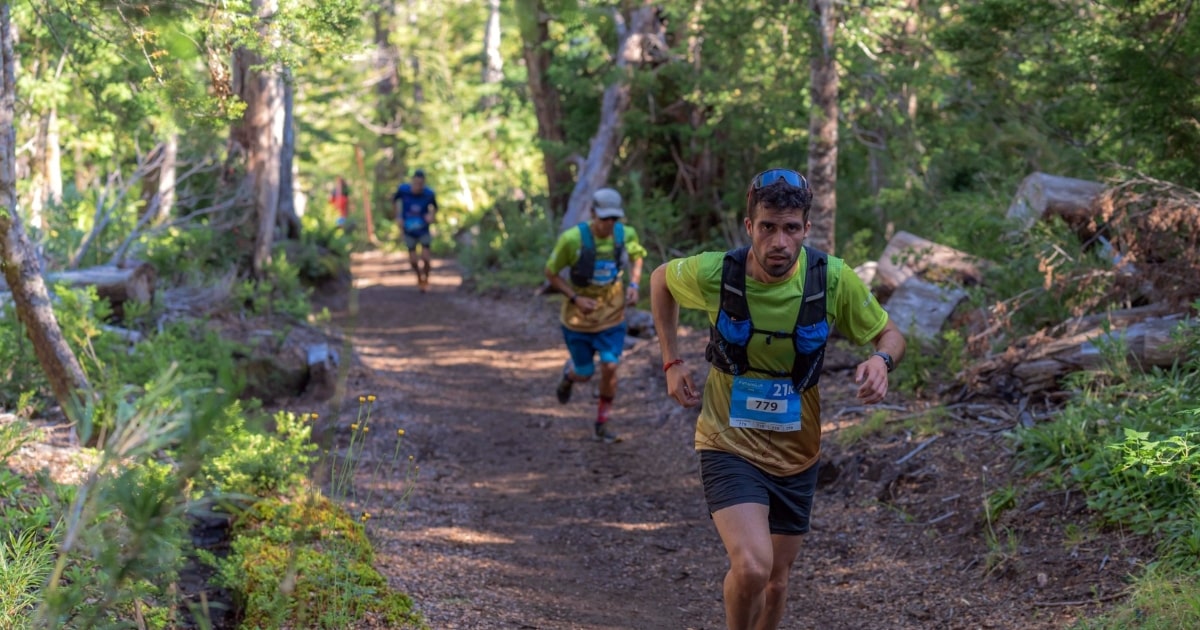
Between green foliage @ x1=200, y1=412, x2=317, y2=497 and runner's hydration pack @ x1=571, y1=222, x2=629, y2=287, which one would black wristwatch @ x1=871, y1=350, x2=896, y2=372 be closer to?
green foliage @ x1=200, y1=412, x2=317, y2=497

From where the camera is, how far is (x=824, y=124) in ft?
35.8

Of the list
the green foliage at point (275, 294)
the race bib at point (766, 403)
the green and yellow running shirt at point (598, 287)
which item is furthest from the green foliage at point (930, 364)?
the green foliage at point (275, 294)

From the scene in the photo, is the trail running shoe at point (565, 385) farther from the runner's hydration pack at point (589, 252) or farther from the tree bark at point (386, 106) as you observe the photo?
the tree bark at point (386, 106)

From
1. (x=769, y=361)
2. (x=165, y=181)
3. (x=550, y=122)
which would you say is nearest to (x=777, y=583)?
(x=769, y=361)

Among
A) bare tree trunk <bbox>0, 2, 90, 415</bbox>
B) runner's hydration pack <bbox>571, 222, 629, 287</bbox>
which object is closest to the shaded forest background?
bare tree trunk <bbox>0, 2, 90, 415</bbox>

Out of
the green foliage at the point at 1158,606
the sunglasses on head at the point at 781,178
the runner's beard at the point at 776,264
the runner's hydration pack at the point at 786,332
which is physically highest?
the sunglasses on head at the point at 781,178

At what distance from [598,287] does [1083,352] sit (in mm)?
3861

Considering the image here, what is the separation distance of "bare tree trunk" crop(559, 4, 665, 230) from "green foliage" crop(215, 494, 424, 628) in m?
11.6

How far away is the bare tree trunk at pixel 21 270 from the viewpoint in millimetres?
6531

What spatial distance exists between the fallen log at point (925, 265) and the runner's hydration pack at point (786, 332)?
562 centimetres

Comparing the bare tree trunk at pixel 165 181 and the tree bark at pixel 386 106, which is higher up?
the tree bark at pixel 386 106

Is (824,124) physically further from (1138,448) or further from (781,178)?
(781,178)

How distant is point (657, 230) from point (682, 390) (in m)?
11.6

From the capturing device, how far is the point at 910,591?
6.27m
